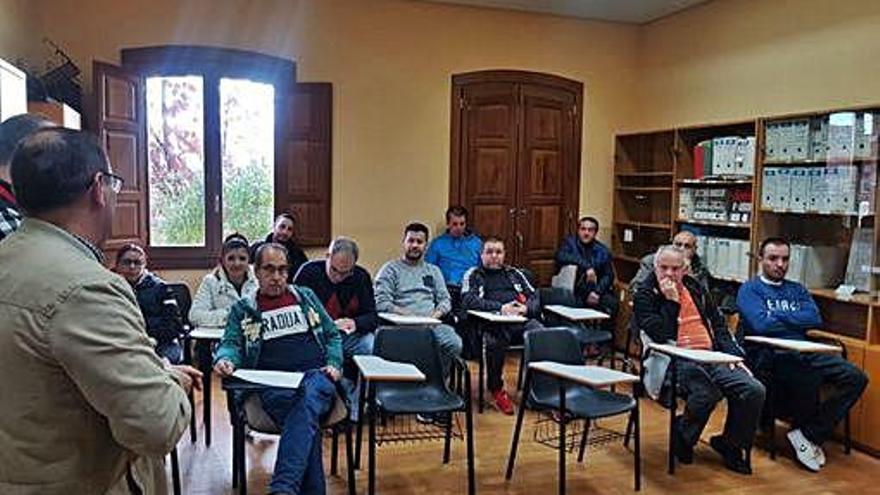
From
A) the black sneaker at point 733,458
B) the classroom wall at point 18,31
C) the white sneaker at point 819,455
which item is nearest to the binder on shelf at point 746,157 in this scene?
the white sneaker at point 819,455

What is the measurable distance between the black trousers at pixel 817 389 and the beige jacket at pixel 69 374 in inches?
150

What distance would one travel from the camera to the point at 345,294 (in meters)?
4.36

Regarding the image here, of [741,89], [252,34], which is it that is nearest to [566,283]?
[741,89]

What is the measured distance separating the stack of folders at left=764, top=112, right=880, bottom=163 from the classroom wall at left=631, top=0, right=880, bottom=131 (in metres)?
0.40

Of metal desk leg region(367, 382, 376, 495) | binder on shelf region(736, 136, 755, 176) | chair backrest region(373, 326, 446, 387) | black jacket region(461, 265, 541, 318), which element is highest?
binder on shelf region(736, 136, 755, 176)

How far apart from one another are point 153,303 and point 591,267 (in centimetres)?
377

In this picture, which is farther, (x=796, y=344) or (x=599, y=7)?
(x=599, y=7)

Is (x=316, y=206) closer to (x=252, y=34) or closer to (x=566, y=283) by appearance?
(x=252, y=34)

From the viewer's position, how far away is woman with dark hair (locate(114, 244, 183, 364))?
4.07 meters

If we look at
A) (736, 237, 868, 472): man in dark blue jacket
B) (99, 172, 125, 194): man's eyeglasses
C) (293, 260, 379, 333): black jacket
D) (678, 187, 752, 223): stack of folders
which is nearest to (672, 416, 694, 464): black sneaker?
(736, 237, 868, 472): man in dark blue jacket

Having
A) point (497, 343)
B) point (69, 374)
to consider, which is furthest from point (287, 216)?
point (69, 374)

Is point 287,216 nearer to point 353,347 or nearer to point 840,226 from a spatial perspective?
point 353,347

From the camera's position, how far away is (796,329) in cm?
438

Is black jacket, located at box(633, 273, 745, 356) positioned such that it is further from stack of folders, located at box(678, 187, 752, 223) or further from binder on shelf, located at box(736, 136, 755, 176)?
binder on shelf, located at box(736, 136, 755, 176)
